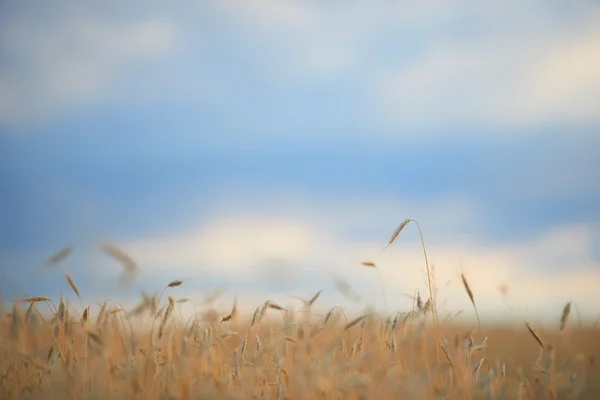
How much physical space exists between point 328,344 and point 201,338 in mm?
2695

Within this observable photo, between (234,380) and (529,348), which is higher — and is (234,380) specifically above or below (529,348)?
above

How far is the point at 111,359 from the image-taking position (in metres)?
4.14

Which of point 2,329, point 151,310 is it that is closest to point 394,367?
point 151,310

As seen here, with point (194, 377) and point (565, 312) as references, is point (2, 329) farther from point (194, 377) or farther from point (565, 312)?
point (565, 312)

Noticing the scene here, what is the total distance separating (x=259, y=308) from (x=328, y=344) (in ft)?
8.42

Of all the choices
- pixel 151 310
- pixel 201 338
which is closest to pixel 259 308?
pixel 201 338

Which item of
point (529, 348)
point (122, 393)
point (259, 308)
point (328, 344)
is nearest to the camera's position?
point (122, 393)

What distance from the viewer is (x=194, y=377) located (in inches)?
155

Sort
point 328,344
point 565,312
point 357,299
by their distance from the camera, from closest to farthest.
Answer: point 565,312
point 357,299
point 328,344

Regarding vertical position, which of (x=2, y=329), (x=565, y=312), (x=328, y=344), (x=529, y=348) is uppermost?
(x=565, y=312)

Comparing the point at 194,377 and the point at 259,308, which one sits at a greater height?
the point at 259,308

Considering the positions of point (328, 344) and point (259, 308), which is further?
point (328, 344)

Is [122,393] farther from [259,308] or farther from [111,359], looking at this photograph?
[259,308]

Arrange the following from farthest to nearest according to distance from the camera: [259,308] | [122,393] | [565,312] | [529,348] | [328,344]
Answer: [529,348] < [328,344] < [259,308] < [565,312] < [122,393]
